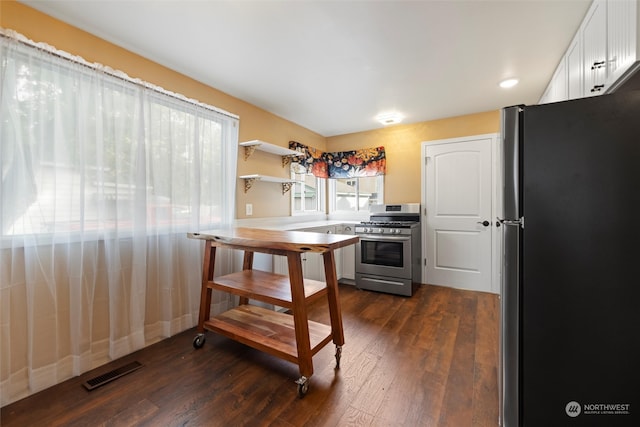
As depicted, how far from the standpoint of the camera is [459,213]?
3.53 m

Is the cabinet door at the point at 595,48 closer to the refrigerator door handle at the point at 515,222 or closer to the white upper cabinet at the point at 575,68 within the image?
the white upper cabinet at the point at 575,68

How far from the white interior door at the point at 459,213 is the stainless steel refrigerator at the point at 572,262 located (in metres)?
2.64

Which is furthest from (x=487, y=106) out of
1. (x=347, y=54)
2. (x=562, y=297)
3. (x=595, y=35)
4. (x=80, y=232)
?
(x=80, y=232)

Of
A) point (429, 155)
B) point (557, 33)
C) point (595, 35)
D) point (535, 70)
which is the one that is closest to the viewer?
point (595, 35)

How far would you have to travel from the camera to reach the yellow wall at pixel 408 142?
3.50 metres

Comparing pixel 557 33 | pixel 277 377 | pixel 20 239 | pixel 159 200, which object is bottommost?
pixel 277 377

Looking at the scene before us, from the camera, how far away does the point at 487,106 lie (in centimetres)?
319

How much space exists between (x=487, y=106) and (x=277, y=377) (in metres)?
3.66

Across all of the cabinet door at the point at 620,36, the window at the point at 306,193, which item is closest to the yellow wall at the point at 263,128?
the window at the point at 306,193

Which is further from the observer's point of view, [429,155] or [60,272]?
[429,155]

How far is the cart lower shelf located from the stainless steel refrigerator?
111 cm

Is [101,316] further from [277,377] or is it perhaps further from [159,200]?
[277,377]

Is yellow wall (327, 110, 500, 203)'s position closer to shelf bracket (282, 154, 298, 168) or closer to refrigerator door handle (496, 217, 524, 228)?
shelf bracket (282, 154, 298, 168)

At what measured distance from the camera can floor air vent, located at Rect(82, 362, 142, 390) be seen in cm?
166
